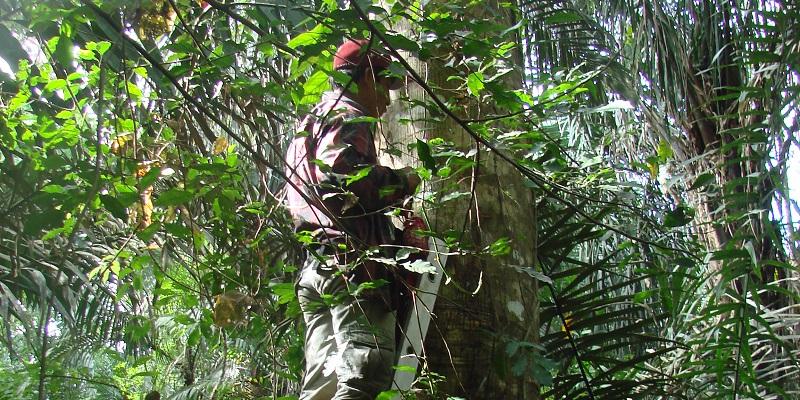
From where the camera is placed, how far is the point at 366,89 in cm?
220

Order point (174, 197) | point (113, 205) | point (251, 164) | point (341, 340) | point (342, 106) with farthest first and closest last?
point (251, 164), point (342, 106), point (341, 340), point (174, 197), point (113, 205)

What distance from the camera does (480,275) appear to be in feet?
6.07

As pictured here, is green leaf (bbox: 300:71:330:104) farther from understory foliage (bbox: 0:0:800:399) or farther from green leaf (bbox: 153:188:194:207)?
green leaf (bbox: 153:188:194:207)

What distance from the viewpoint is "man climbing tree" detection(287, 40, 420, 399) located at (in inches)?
75.8

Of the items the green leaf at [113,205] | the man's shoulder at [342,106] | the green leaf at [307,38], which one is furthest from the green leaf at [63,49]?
the man's shoulder at [342,106]

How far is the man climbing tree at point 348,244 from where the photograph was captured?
1.92 metres

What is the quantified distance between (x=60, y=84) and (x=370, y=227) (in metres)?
0.78

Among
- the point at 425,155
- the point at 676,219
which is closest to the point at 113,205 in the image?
the point at 425,155

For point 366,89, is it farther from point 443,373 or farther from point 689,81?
point 689,81

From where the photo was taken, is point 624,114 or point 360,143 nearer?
point 360,143

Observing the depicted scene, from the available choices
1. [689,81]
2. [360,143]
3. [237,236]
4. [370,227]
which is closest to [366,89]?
[360,143]

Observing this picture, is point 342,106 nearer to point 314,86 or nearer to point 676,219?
point 314,86

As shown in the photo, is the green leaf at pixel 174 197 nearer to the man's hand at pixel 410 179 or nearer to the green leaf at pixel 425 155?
the green leaf at pixel 425 155

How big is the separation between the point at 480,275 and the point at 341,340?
376 millimetres
